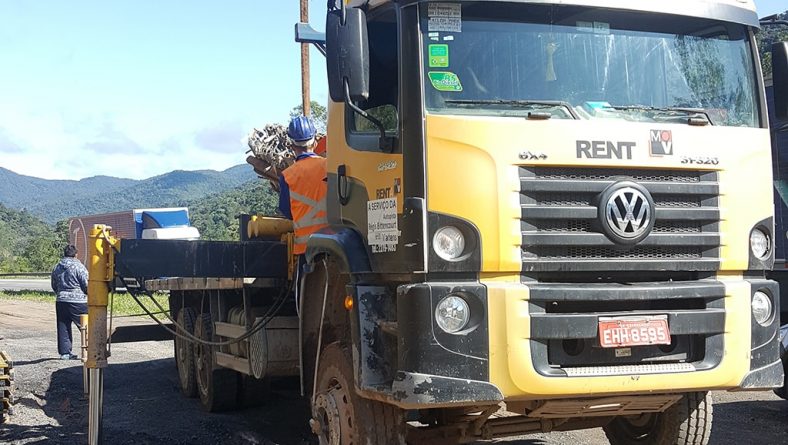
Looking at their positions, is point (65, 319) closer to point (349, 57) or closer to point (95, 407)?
point (95, 407)

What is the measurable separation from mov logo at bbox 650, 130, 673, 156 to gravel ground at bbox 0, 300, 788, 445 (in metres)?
3.21

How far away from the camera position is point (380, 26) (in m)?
4.77

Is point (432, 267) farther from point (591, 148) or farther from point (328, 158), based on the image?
point (328, 158)

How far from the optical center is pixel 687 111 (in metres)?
4.78

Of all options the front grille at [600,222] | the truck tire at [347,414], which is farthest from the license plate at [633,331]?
the truck tire at [347,414]

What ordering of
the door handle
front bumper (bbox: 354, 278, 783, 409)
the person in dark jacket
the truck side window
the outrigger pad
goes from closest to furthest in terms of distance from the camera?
front bumper (bbox: 354, 278, 783, 409), the truck side window, the door handle, the outrigger pad, the person in dark jacket

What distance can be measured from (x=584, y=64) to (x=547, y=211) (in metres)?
0.94

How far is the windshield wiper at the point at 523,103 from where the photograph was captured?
4427mm

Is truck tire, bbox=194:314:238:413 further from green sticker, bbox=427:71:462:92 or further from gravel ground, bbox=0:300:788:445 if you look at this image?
green sticker, bbox=427:71:462:92

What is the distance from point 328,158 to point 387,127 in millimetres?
887

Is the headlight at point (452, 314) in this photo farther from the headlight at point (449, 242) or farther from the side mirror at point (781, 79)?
the side mirror at point (781, 79)

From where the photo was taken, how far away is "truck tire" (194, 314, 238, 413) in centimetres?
816

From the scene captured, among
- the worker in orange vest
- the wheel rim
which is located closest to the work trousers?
the worker in orange vest

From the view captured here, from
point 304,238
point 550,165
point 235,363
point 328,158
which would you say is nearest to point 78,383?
point 235,363
